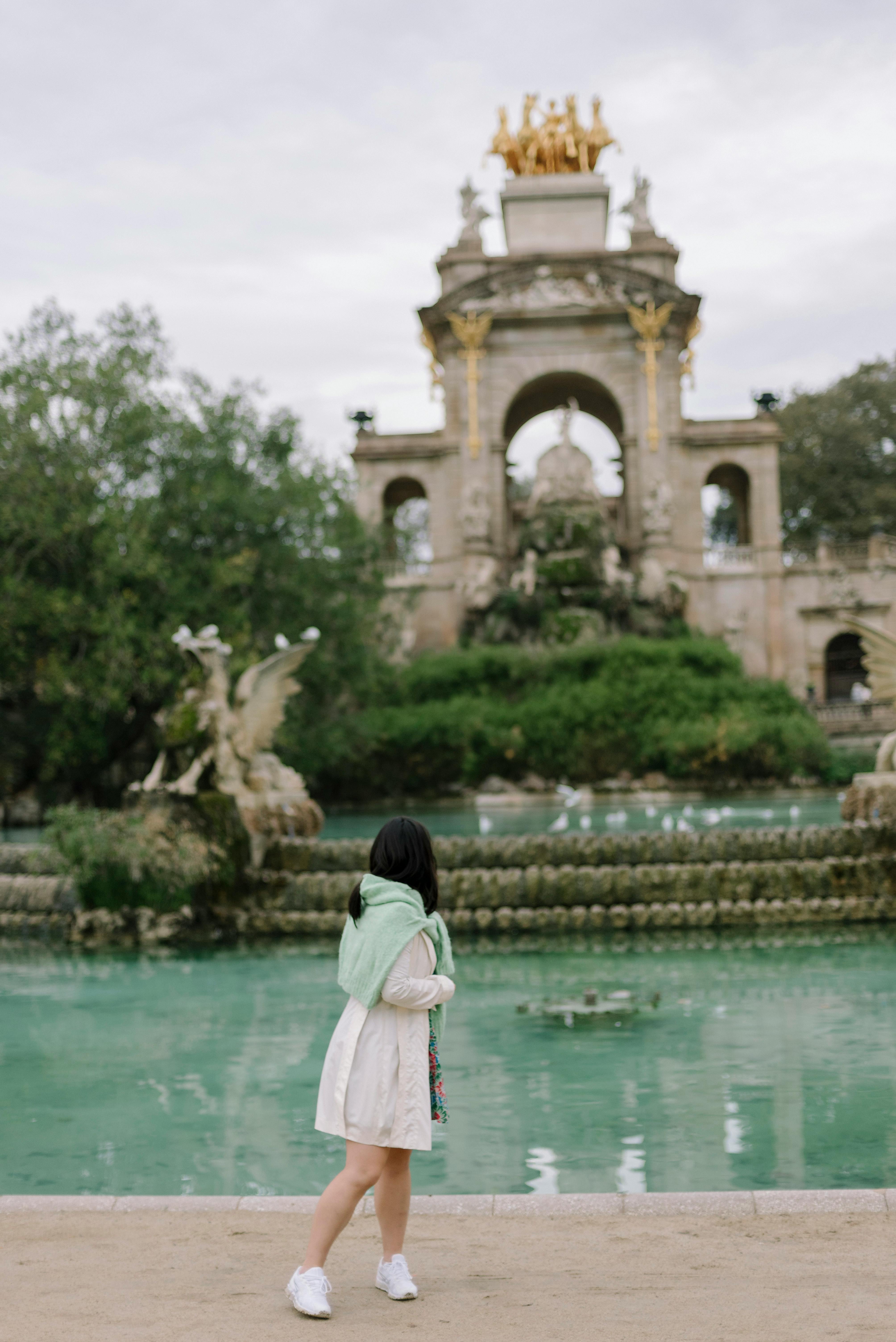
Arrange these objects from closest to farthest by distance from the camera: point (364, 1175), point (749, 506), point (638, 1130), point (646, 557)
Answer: point (364, 1175)
point (638, 1130)
point (646, 557)
point (749, 506)

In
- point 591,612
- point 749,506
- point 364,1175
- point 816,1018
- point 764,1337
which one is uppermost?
point 749,506

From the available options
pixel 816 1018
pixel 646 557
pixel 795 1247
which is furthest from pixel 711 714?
pixel 795 1247

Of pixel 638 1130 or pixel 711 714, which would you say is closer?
pixel 638 1130

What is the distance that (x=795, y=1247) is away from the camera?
4.93 metres

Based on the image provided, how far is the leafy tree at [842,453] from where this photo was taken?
54781mm

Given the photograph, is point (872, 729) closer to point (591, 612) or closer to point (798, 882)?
point (591, 612)

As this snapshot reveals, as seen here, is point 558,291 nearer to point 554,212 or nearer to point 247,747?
point 554,212

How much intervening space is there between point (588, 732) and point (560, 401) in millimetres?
17764

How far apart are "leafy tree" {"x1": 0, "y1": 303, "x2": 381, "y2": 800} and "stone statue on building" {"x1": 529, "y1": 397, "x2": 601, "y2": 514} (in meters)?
11.3

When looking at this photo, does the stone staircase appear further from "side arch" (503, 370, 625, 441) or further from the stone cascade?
"side arch" (503, 370, 625, 441)

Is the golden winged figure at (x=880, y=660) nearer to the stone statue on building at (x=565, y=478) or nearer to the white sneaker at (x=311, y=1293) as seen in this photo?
the white sneaker at (x=311, y=1293)

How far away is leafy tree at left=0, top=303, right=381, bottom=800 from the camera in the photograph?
25781 millimetres

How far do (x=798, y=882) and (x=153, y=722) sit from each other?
15.7 meters

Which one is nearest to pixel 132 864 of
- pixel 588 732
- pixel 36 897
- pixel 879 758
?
pixel 36 897
